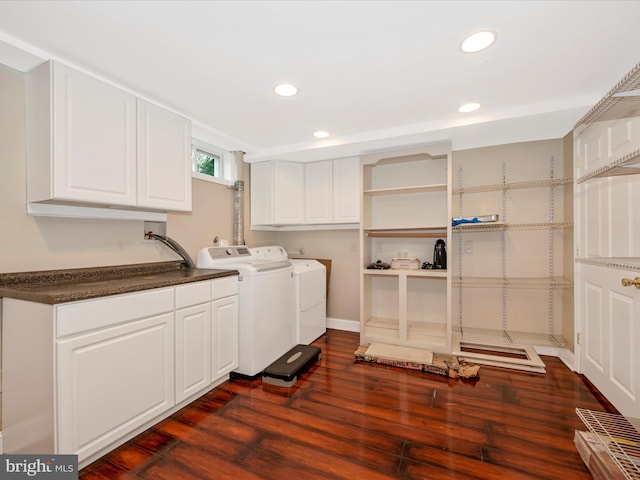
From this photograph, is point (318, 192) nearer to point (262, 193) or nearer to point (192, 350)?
point (262, 193)

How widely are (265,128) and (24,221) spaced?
1.94 metres

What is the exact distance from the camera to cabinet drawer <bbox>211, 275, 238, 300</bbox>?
2295 millimetres

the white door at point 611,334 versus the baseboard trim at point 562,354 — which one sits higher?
the white door at point 611,334

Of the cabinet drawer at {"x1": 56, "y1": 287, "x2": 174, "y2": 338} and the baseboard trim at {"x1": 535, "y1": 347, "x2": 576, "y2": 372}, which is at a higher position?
the cabinet drawer at {"x1": 56, "y1": 287, "x2": 174, "y2": 338}

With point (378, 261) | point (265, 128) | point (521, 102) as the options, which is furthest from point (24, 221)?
point (521, 102)

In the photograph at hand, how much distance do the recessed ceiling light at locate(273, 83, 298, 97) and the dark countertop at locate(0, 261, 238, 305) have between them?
1.45m

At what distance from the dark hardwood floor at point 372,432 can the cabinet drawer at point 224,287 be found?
2.50ft

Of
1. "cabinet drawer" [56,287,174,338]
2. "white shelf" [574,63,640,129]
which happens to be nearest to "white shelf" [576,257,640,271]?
"white shelf" [574,63,640,129]

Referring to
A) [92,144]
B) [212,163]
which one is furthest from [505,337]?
[92,144]

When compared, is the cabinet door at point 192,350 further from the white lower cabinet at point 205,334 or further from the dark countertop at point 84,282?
the dark countertop at point 84,282

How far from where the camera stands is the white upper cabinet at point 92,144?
168 cm

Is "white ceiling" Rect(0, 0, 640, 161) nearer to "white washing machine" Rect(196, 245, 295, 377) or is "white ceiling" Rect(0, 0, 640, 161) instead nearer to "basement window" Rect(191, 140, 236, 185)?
"basement window" Rect(191, 140, 236, 185)

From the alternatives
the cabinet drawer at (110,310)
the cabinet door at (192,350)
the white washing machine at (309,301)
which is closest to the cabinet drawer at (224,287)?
the cabinet door at (192,350)

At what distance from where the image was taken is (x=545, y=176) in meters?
3.02
